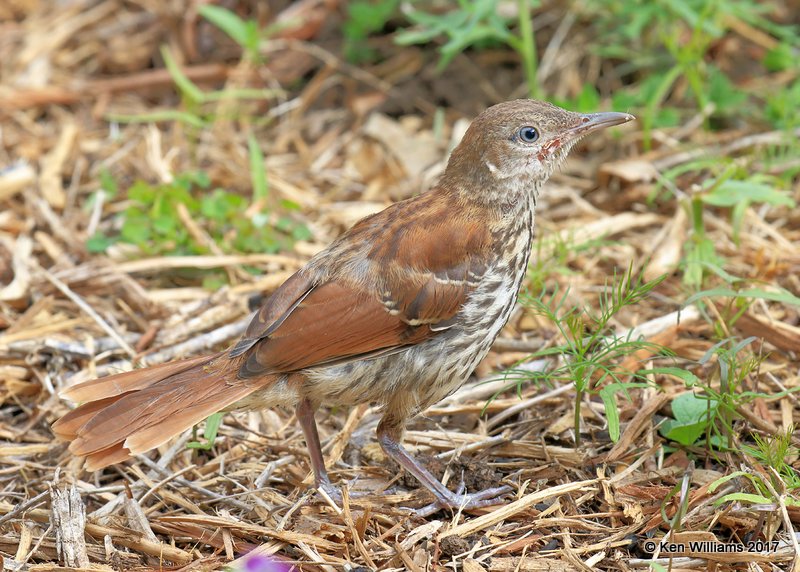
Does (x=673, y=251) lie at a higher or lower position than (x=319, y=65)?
lower

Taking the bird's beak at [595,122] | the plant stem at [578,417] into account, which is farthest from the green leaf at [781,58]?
the plant stem at [578,417]

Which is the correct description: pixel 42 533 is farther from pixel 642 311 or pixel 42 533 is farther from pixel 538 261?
pixel 642 311

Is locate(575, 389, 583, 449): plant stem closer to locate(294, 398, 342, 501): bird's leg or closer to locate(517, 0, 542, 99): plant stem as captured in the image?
locate(294, 398, 342, 501): bird's leg

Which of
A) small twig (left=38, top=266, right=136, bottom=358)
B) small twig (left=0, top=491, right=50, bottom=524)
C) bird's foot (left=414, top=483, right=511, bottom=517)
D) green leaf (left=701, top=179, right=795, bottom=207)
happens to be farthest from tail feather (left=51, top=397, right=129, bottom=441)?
green leaf (left=701, top=179, right=795, bottom=207)

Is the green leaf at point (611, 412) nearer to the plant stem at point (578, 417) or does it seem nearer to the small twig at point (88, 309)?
the plant stem at point (578, 417)

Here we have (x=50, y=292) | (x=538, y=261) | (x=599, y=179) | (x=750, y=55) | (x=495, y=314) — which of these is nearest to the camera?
(x=495, y=314)

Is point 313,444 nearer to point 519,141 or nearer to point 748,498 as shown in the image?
point 519,141

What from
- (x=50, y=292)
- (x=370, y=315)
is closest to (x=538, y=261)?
(x=370, y=315)
